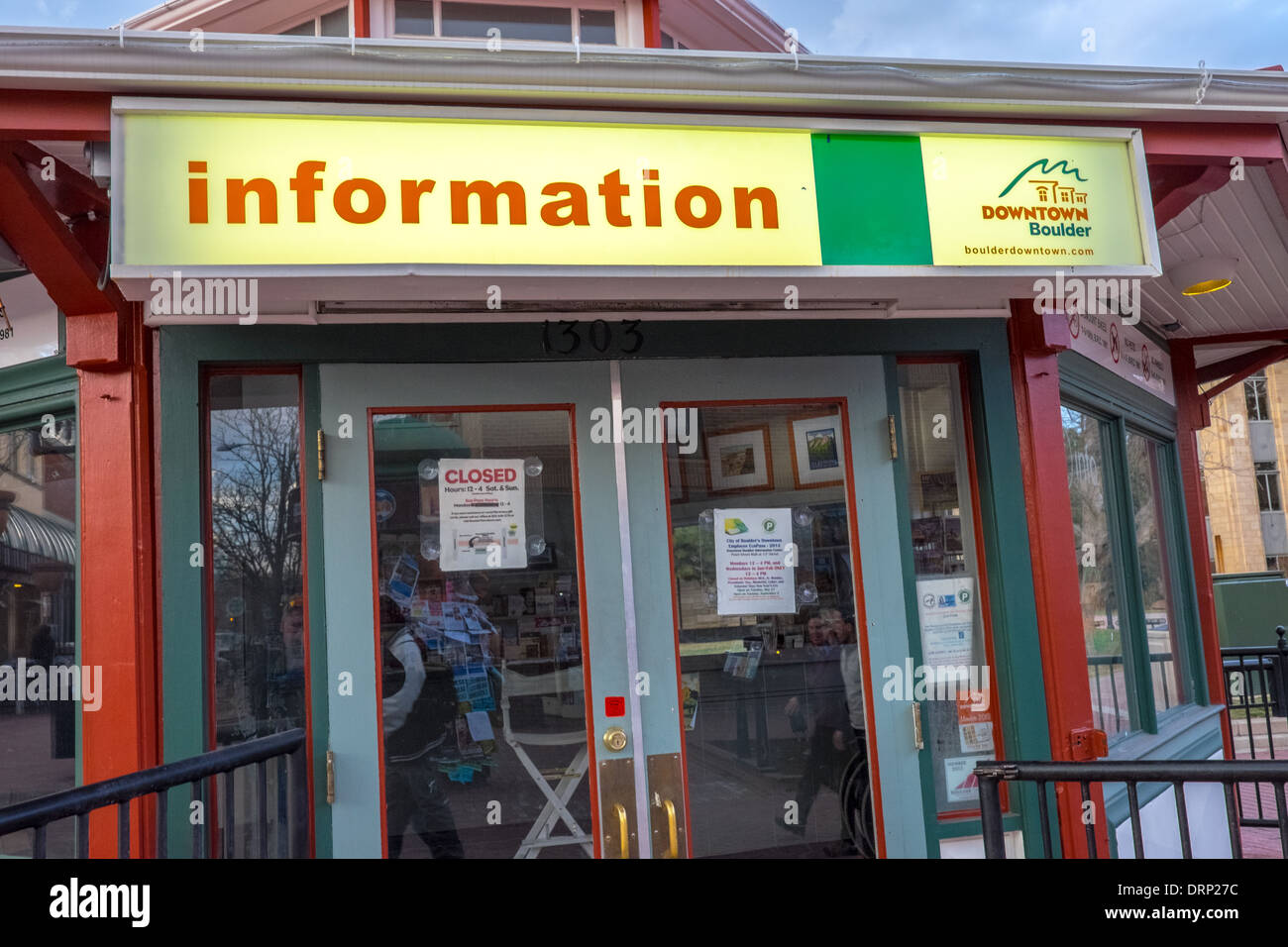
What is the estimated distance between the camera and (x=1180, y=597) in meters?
6.86

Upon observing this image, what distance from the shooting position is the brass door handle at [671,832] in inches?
145

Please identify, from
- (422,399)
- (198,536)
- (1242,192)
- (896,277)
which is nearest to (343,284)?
(422,399)

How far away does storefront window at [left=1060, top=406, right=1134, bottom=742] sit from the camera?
5207 mm

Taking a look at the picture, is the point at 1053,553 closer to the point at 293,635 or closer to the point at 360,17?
the point at 293,635

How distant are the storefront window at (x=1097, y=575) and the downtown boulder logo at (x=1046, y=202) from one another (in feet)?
6.63

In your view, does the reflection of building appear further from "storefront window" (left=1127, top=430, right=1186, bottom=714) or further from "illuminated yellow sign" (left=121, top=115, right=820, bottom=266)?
"illuminated yellow sign" (left=121, top=115, right=820, bottom=266)

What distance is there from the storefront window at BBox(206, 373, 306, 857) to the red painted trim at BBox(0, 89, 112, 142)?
3.59 ft

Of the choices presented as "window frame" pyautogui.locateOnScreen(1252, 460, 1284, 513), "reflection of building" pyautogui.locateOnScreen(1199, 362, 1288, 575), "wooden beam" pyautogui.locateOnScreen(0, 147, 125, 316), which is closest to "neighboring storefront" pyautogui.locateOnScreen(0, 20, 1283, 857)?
"wooden beam" pyautogui.locateOnScreen(0, 147, 125, 316)

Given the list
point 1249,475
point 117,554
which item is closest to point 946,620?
point 117,554

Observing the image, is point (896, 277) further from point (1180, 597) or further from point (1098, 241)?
point (1180, 597)

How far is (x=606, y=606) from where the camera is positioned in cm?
378

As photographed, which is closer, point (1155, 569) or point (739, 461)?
point (739, 461)

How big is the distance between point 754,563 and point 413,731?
4.74 ft

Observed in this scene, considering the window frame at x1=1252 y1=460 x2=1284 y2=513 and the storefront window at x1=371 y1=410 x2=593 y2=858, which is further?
the window frame at x1=1252 y1=460 x2=1284 y2=513
